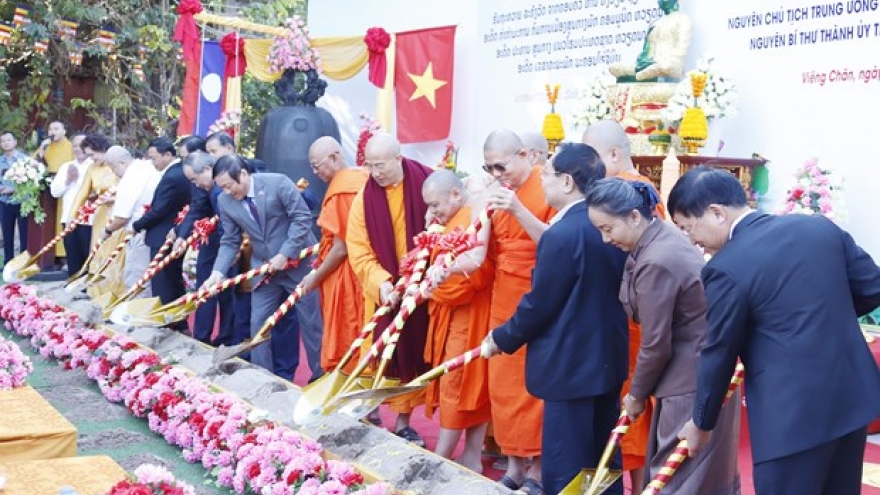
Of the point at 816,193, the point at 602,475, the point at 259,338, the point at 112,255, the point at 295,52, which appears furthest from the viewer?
the point at 295,52

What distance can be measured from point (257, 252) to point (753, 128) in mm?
3425

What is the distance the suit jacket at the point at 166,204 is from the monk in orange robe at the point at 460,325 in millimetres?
3173

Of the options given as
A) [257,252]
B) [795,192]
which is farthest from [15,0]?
[795,192]

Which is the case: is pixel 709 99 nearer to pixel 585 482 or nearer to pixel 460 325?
pixel 460 325

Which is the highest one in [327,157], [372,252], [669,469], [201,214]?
[327,157]

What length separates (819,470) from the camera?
2.94 meters

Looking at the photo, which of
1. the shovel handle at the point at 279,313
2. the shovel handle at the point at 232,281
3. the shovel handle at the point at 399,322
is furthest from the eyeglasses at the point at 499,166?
the shovel handle at the point at 232,281

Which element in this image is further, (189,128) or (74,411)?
(189,128)

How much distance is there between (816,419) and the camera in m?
2.90

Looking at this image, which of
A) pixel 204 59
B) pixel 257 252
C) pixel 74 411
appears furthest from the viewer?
pixel 204 59

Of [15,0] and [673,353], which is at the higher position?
[15,0]

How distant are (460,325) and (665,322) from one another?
166 centimetres

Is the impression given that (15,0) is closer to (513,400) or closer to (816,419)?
(513,400)

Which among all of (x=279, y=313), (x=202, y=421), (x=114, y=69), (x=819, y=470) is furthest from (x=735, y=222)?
(x=114, y=69)
